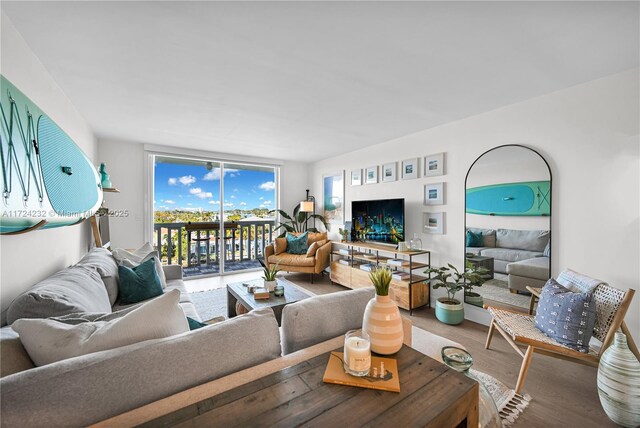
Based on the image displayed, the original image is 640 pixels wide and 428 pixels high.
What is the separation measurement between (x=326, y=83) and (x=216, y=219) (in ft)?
12.1

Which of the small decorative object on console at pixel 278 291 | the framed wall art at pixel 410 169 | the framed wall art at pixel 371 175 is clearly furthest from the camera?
the framed wall art at pixel 371 175

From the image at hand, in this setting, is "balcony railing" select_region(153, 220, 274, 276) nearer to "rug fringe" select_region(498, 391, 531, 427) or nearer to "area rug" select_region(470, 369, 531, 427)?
"area rug" select_region(470, 369, 531, 427)

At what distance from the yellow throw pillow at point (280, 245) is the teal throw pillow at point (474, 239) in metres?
3.11

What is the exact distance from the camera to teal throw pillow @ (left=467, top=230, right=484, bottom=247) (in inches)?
117

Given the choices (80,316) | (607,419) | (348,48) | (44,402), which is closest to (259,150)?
(348,48)

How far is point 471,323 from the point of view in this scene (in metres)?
2.98

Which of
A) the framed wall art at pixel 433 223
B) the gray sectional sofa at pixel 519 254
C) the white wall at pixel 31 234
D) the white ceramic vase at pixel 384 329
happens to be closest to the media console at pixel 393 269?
the framed wall art at pixel 433 223

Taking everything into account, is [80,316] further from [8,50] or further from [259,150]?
[259,150]

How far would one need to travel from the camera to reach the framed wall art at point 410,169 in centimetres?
367

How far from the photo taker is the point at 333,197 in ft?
17.2

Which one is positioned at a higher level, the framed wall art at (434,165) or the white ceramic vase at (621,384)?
the framed wall art at (434,165)

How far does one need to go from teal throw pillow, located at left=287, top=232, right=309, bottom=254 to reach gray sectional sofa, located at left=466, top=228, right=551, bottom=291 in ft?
9.56

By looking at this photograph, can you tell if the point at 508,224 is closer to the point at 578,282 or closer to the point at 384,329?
the point at 578,282

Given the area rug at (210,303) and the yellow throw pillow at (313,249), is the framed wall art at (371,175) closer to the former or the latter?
the yellow throw pillow at (313,249)
